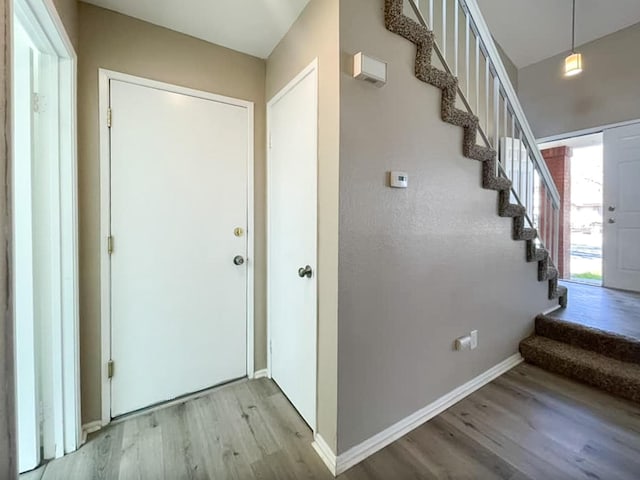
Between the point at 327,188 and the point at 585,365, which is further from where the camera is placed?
the point at 585,365

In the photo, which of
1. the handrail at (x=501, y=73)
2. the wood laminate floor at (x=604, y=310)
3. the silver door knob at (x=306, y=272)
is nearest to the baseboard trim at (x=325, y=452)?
the silver door knob at (x=306, y=272)

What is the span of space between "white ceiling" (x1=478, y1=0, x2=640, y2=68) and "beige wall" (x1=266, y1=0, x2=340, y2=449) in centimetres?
297

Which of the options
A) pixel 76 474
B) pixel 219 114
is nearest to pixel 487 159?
pixel 219 114

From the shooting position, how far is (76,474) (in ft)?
4.66

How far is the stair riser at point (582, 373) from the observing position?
1.93 metres

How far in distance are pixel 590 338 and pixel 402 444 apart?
1801mm

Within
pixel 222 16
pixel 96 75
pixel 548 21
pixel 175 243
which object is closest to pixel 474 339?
A: pixel 175 243

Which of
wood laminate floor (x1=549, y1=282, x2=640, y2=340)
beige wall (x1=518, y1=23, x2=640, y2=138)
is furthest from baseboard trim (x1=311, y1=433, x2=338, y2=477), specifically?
beige wall (x1=518, y1=23, x2=640, y2=138)

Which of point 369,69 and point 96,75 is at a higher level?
point 96,75

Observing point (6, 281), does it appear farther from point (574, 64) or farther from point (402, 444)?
point (574, 64)

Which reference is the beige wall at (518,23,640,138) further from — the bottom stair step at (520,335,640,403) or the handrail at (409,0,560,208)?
the bottom stair step at (520,335,640,403)

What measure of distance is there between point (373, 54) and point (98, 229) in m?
1.75

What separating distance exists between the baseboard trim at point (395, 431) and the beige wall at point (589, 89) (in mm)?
3265

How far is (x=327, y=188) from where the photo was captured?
1.49 m
